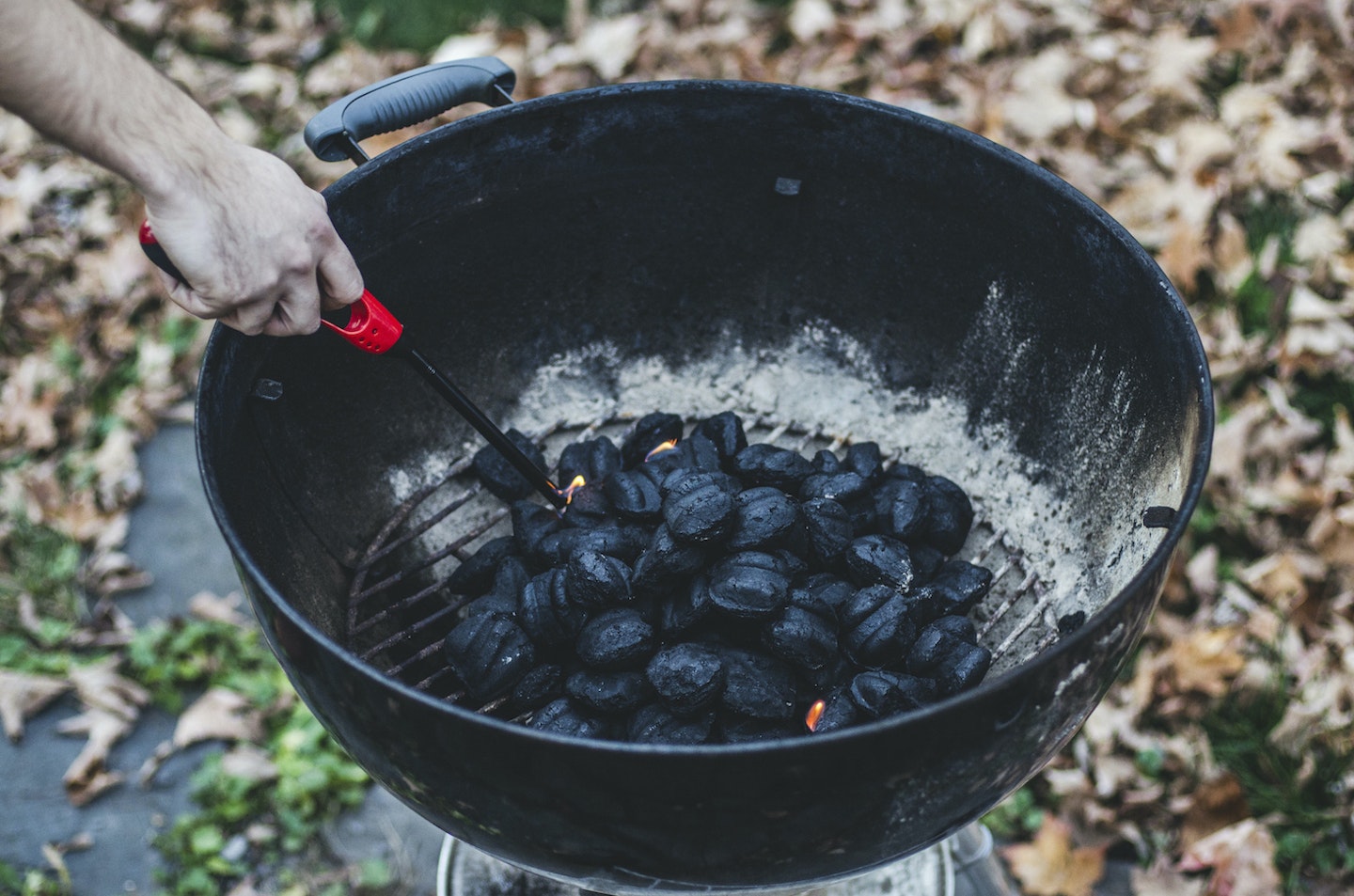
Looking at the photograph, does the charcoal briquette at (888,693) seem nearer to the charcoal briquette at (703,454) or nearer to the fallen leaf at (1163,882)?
the charcoal briquette at (703,454)

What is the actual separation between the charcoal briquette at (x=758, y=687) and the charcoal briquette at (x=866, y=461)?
497 millimetres

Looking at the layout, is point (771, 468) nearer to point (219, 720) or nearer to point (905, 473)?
point (905, 473)

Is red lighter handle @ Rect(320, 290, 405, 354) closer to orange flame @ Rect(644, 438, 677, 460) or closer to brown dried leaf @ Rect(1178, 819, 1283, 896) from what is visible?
orange flame @ Rect(644, 438, 677, 460)

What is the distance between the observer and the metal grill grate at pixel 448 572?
74.4 inches

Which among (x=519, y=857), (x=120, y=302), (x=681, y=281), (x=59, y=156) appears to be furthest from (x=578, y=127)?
(x=59, y=156)

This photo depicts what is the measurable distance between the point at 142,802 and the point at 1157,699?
245 cm

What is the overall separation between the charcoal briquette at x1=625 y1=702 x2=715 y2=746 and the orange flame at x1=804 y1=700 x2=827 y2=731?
0.50 feet

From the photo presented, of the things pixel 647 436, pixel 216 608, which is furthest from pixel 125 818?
pixel 647 436

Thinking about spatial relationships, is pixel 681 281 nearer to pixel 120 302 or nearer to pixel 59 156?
pixel 120 302

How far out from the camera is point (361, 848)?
7.93ft

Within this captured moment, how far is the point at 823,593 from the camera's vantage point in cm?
179

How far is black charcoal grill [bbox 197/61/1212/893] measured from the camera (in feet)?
4.03

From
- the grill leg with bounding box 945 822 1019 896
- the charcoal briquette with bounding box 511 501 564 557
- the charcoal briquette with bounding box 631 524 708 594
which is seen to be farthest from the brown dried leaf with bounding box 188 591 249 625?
the grill leg with bounding box 945 822 1019 896

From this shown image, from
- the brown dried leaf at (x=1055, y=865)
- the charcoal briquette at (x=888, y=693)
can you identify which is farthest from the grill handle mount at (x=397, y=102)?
the brown dried leaf at (x=1055, y=865)
